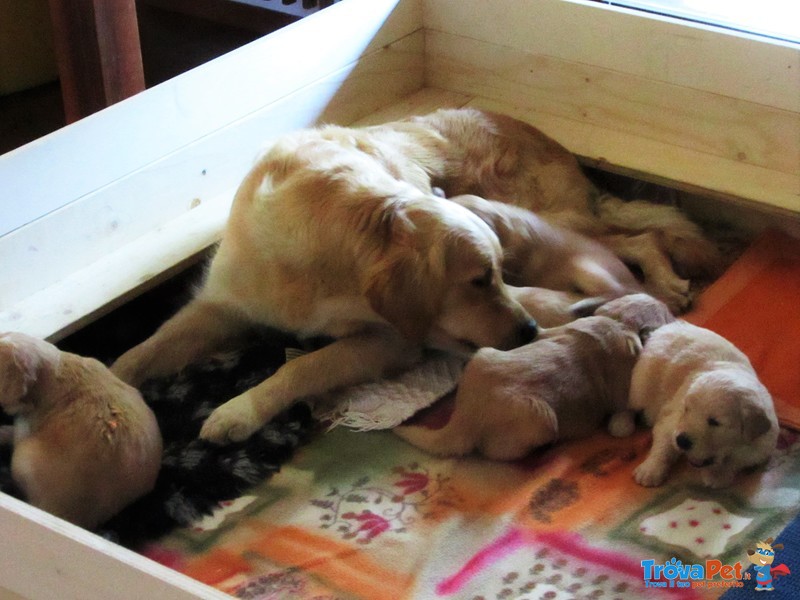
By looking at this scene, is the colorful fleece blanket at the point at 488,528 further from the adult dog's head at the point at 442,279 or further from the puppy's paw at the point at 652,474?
the adult dog's head at the point at 442,279

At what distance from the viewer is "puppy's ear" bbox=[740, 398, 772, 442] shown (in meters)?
1.69

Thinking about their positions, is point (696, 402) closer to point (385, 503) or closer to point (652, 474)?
point (652, 474)

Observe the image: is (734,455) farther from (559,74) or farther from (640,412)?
(559,74)

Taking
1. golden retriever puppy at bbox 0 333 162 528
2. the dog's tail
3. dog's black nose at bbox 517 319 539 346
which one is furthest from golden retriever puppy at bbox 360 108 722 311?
golden retriever puppy at bbox 0 333 162 528

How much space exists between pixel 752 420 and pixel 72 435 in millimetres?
1208

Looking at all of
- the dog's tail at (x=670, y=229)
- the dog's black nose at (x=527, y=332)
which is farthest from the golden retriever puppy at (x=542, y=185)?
the dog's black nose at (x=527, y=332)

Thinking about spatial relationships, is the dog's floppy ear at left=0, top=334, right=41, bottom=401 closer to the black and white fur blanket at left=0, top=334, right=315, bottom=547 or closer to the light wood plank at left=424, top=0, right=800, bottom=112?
the black and white fur blanket at left=0, top=334, right=315, bottom=547

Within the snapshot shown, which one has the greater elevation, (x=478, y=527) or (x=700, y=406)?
(x=700, y=406)

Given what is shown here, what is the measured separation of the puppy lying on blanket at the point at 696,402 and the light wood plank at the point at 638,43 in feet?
2.86

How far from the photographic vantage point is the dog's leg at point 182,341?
2.10 meters

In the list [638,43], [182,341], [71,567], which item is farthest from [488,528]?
[638,43]

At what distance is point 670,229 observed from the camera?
2500 mm

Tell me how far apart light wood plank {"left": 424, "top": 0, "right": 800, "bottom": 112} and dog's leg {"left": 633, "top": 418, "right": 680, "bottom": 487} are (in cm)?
112

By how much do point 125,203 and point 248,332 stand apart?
1.38ft
